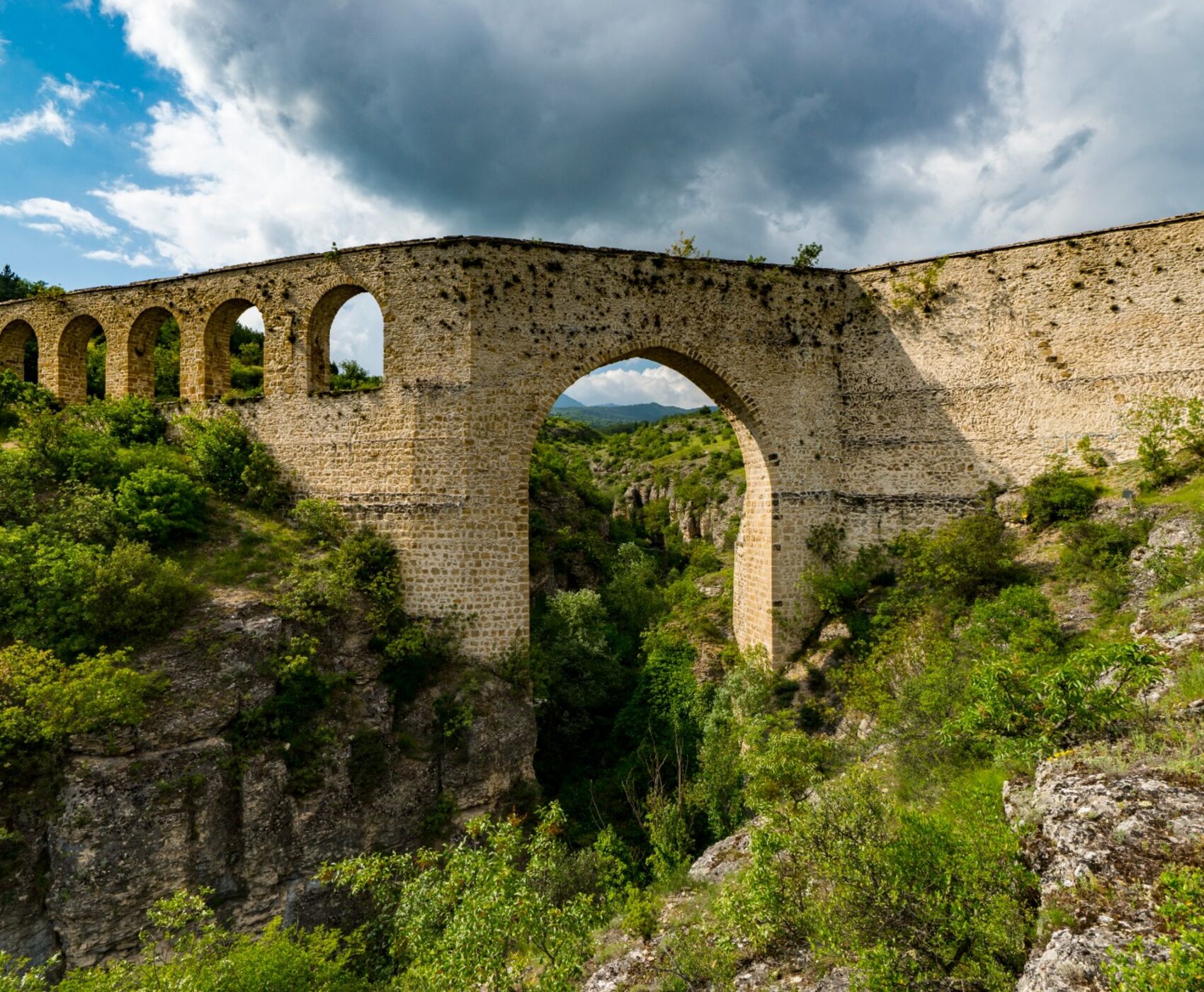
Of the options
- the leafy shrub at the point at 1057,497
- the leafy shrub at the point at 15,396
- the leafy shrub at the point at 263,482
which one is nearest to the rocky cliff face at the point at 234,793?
the leafy shrub at the point at 263,482

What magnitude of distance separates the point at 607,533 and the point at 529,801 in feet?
49.5

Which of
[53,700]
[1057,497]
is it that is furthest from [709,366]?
[53,700]

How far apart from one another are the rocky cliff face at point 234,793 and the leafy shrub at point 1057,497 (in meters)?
11.2

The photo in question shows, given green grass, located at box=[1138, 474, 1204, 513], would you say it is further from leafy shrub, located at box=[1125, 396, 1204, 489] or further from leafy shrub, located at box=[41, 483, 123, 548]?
leafy shrub, located at box=[41, 483, 123, 548]

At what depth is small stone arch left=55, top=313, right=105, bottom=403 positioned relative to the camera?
15297 mm

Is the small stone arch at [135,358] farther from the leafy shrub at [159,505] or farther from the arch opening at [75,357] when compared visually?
the leafy shrub at [159,505]

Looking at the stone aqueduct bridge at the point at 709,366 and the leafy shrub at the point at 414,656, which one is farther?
the stone aqueduct bridge at the point at 709,366

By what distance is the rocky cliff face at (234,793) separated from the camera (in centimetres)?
831

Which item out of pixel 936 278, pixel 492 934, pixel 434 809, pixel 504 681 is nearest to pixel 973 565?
pixel 936 278

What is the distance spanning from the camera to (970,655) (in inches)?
384

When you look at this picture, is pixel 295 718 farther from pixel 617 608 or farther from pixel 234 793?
pixel 617 608

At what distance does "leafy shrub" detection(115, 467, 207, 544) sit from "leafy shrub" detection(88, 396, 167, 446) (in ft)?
8.88

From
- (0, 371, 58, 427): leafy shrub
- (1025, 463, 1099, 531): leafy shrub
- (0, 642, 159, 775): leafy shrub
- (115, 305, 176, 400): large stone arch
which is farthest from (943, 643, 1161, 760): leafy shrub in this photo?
(0, 371, 58, 427): leafy shrub

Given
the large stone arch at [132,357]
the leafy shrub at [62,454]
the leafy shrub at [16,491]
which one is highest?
the large stone arch at [132,357]
